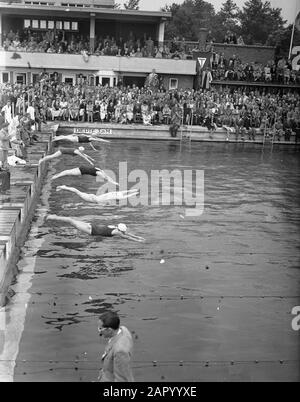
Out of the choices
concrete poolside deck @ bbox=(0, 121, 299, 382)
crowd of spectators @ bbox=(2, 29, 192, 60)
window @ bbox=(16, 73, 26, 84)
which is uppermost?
crowd of spectators @ bbox=(2, 29, 192, 60)

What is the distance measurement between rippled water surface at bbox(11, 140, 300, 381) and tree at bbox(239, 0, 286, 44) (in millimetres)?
Result: 27106

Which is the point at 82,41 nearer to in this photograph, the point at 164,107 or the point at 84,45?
the point at 84,45

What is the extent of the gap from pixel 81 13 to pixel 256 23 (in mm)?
16016

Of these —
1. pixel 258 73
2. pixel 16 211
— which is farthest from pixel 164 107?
pixel 16 211

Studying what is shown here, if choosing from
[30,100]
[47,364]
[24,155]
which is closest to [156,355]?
[47,364]

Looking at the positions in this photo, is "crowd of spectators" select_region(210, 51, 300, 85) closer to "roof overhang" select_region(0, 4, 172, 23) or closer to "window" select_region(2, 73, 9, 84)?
"roof overhang" select_region(0, 4, 172, 23)

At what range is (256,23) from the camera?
49.5 m

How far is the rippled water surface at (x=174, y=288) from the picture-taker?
9.55 metres

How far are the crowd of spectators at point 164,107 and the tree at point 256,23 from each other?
42.4 ft

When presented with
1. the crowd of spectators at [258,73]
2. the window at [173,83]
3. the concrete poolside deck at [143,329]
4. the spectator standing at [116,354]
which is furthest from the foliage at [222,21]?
the spectator standing at [116,354]

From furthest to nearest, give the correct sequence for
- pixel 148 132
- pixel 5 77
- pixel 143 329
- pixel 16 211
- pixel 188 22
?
pixel 188 22, pixel 5 77, pixel 148 132, pixel 16 211, pixel 143 329

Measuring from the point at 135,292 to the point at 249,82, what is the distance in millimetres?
28059

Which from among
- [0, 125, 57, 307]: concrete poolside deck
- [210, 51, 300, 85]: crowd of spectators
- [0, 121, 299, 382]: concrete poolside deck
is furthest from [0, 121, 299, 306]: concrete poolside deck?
[210, 51, 300, 85]: crowd of spectators

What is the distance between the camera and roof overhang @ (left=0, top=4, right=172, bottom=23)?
4028cm
